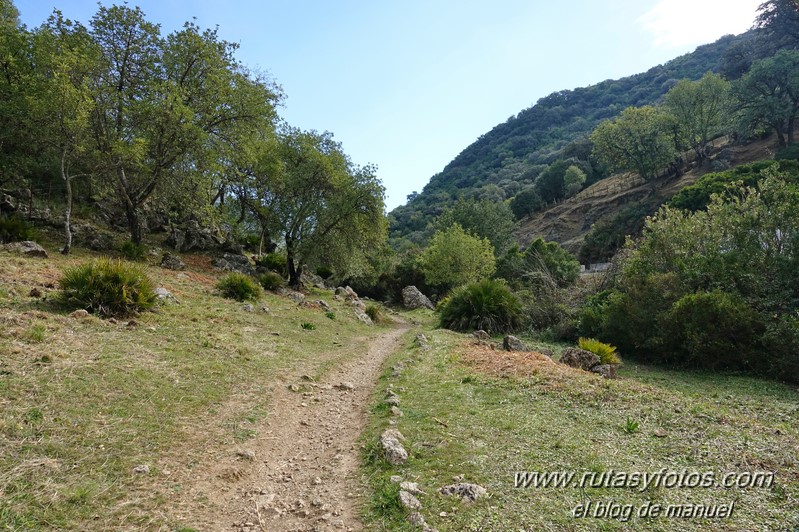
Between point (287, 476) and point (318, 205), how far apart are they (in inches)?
767

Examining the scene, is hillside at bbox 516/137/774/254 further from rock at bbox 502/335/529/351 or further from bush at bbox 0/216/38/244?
bush at bbox 0/216/38/244

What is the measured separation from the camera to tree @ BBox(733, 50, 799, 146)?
4306 centimetres

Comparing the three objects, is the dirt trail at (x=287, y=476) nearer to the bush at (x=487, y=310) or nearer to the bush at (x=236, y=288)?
the bush at (x=236, y=288)

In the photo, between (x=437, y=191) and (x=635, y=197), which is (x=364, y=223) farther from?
(x=437, y=191)

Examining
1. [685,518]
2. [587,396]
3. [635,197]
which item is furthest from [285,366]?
[635,197]

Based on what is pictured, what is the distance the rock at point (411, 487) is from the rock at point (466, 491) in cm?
21

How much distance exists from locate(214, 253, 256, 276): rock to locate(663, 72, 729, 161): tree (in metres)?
57.9

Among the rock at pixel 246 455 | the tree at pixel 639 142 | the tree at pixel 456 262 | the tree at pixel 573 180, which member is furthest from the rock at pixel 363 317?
the tree at pixel 573 180

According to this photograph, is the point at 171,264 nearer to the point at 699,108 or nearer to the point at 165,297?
the point at 165,297

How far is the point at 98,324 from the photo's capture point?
24.9ft

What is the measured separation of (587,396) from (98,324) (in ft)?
29.9

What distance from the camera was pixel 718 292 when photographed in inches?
428

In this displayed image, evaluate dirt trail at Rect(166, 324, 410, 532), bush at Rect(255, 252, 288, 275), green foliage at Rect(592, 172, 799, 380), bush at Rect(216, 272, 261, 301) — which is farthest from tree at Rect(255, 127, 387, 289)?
dirt trail at Rect(166, 324, 410, 532)

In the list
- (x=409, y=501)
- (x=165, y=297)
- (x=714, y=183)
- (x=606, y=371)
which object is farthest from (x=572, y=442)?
(x=714, y=183)
